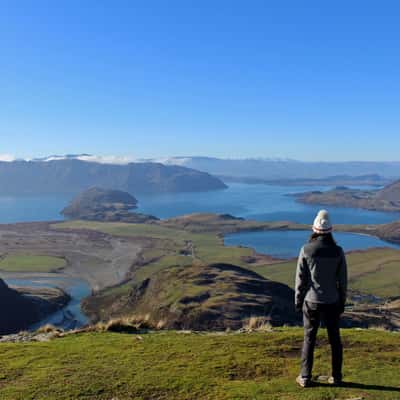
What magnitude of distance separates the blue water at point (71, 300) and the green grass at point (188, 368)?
75868 millimetres

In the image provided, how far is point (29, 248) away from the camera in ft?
618

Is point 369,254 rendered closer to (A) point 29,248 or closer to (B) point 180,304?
(B) point 180,304

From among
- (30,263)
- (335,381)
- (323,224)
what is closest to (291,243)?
(30,263)

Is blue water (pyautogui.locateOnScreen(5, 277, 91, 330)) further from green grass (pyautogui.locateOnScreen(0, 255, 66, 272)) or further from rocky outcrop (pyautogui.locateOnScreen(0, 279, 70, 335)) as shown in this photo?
green grass (pyautogui.locateOnScreen(0, 255, 66, 272))

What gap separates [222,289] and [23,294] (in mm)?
49081

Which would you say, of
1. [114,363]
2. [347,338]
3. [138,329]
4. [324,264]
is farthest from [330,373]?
[138,329]

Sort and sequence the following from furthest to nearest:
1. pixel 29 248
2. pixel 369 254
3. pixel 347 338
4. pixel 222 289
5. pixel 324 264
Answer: pixel 29 248 < pixel 369 254 < pixel 222 289 < pixel 347 338 < pixel 324 264

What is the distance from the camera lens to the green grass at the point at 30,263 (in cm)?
14750

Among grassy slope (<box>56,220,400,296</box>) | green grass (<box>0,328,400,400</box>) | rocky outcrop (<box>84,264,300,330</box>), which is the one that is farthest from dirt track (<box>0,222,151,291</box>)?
green grass (<box>0,328,400,400</box>)

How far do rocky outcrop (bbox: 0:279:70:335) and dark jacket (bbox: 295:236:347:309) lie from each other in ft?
271

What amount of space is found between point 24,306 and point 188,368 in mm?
95692

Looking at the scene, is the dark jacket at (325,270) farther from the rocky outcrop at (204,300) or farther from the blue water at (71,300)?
the blue water at (71,300)

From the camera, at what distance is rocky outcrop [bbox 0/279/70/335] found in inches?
3390

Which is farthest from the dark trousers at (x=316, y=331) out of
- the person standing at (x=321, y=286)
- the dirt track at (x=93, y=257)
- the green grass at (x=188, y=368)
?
the dirt track at (x=93, y=257)
